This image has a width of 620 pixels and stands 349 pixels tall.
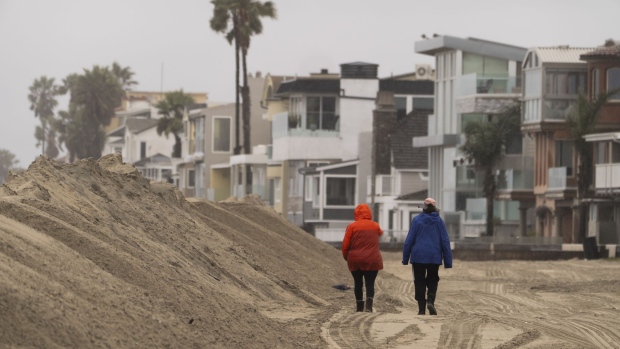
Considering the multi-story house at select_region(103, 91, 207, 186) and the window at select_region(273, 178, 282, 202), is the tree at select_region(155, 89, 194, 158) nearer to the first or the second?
the multi-story house at select_region(103, 91, 207, 186)

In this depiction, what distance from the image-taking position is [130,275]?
15.1 m

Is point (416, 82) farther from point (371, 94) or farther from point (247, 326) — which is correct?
point (247, 326)

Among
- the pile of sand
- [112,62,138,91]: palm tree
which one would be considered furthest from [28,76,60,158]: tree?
the pile of sand

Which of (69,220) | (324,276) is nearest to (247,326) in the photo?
(69,220)

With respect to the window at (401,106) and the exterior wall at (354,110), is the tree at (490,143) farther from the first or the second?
the exterior wall at (354,110)

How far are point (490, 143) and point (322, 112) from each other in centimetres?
1960

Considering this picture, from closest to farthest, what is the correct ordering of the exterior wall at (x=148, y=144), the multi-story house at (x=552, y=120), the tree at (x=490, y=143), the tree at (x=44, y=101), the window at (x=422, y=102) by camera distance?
the multi-story house at (x=552, y=120) < the tree at (x=490, y=143) < the window at (x=422, y=102) < the exterior wall at (x=148, y=144) < the tree at (x=44, y=101)

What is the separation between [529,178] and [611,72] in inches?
259

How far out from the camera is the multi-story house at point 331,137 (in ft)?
243

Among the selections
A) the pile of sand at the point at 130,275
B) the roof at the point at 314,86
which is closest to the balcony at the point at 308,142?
the roof at the point at 314,86

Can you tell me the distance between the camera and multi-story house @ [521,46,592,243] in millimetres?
56500

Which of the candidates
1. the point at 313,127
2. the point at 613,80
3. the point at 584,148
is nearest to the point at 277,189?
the point at 313,127

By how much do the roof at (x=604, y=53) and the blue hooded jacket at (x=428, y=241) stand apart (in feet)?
120

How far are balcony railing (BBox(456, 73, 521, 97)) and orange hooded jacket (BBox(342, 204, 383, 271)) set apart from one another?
1714 inches
